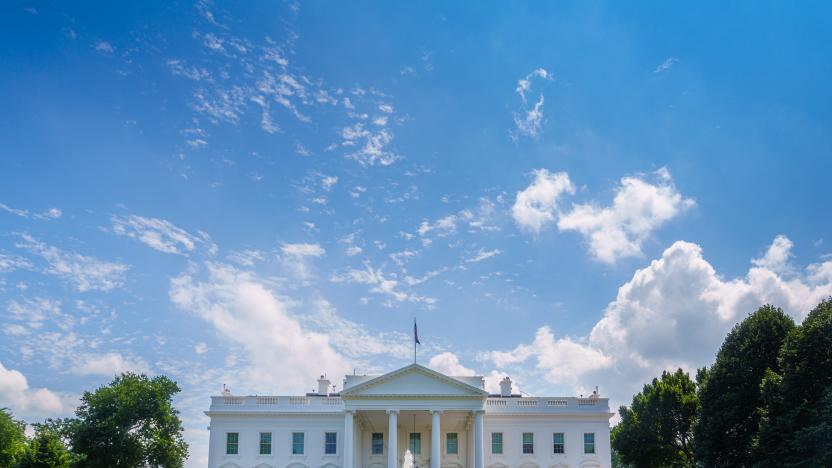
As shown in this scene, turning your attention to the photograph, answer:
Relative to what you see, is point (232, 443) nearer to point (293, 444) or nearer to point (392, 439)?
point (293, 444)

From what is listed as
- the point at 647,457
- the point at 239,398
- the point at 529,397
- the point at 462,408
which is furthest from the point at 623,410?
the point at 239,398

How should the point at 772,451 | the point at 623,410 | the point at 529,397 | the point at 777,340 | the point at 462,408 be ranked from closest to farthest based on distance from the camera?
1. the point at 772,451
2. the point at 777,340
3. the point at 462,408
4. the point at 529,397
5. the point at 623,410

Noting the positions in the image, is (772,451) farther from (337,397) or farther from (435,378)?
(337,397)

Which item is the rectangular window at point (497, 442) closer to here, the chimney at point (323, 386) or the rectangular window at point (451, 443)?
the rectangular window at point (451, 443)

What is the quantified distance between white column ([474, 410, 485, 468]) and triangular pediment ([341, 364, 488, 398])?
4.23 ft

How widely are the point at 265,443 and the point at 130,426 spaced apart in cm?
963

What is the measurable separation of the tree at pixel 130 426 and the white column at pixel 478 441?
2069 centimetres

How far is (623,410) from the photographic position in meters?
57.9

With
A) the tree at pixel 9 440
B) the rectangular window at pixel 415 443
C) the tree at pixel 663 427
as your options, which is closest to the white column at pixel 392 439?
the rectangular window at pixel 415 443

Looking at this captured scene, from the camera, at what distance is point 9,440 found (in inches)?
2087

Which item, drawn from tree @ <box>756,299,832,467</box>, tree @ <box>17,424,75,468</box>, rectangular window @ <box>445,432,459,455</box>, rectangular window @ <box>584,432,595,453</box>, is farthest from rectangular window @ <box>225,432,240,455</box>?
tree @ <box>756,299,832,467</box>

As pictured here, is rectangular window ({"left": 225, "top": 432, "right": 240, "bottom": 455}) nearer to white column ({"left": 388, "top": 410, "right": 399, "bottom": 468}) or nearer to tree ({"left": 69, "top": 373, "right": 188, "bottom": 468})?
tree ({"left": 69, "top": 373, "right": 188, "bottom": 468})

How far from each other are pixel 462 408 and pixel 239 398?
49.2ft

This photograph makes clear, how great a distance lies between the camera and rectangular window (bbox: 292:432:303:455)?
47.2 m
